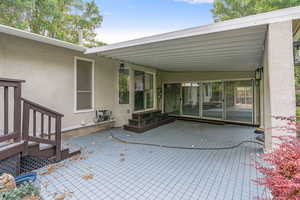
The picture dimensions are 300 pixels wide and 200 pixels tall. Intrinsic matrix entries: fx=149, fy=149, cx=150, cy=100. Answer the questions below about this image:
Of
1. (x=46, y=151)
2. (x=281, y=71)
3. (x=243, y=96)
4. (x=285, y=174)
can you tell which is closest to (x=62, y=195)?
(x=46, y=151)

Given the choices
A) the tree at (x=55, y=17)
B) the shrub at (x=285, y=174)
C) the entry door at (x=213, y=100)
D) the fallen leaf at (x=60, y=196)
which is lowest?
the fallen leaf at (x=60, y=196)

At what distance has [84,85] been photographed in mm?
5520

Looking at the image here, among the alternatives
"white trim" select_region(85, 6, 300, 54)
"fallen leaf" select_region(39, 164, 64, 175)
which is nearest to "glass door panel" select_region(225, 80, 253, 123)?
"white trim" select_region(85, 6, 300, 54)

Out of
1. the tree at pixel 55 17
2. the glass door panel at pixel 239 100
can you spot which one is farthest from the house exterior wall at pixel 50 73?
the glass door panel at pixel 239 100

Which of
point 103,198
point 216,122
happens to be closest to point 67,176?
point 103,198

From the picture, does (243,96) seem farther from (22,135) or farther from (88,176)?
(22,135)

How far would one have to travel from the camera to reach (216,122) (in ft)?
24.9

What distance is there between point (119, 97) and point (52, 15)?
756 centimetres

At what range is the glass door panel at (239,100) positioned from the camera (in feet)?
23.6

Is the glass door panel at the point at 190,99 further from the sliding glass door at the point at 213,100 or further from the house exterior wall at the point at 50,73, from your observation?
the house exterior wall at the point at 50,73

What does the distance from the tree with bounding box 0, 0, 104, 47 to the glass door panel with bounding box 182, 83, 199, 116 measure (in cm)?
633

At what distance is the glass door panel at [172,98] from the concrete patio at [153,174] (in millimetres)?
5208

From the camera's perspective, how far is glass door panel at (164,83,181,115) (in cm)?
944

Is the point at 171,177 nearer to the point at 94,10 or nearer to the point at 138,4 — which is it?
the point at 138,4
